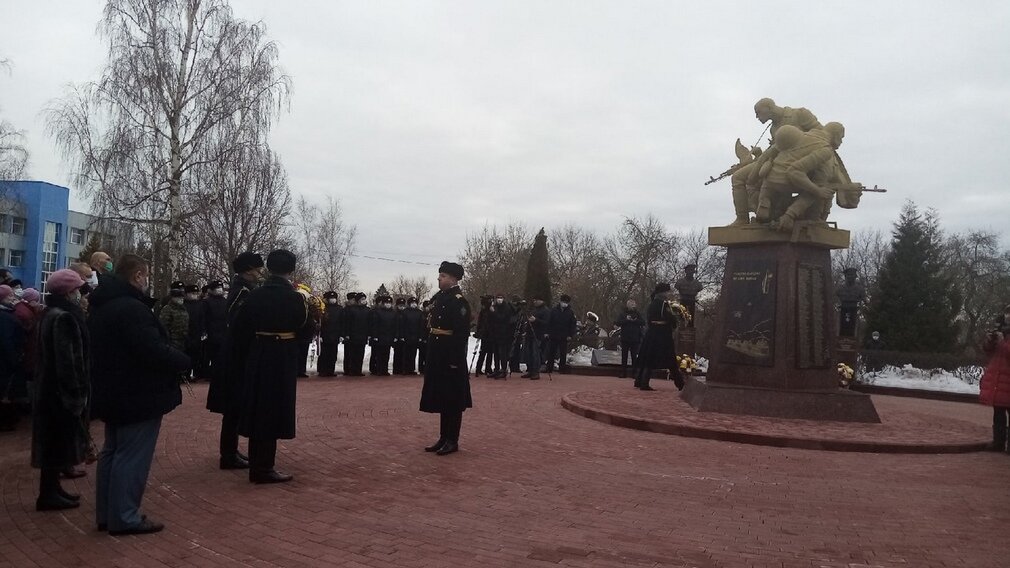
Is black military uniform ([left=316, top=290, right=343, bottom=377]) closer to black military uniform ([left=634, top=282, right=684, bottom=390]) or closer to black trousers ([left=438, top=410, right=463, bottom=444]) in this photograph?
black military uniform ([left=634, top=282, right=684, bottom=390])

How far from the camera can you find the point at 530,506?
18.7 feet

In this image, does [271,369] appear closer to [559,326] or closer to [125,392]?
[125,392]

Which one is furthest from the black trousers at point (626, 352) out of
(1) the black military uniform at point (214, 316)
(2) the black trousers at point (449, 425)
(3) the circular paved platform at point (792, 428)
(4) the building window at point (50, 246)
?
(4) the building window at point (50, 246)

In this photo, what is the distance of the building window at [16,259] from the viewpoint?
200ft

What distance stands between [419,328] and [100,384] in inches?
474

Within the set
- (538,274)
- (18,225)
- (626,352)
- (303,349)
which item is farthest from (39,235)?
(303,349)

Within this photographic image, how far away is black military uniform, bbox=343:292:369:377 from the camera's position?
51.6 feet

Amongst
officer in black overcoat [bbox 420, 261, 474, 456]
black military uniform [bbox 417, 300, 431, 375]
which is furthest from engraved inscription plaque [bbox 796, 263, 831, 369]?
black military uniform [bbox 417, 300, 431, 375]

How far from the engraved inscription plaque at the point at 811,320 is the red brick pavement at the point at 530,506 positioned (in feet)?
8.84

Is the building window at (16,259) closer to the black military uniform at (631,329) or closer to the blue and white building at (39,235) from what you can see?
the blue and white building at (39,235)

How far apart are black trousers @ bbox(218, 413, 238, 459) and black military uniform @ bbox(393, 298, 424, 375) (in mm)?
9723

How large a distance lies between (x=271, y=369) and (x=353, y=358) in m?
10.2

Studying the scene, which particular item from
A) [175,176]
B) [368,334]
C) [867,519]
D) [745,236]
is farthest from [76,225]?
[867,519]

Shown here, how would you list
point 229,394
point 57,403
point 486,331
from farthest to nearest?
point 486,331 < point 229,394 < point 57,403
